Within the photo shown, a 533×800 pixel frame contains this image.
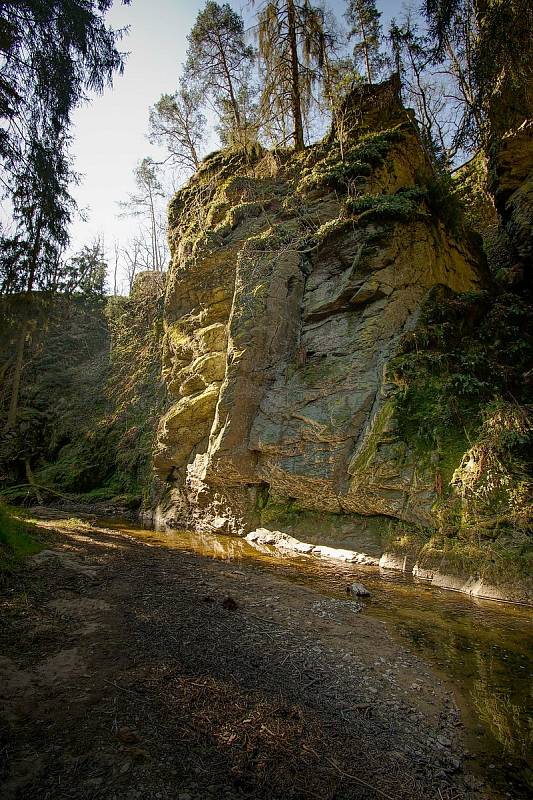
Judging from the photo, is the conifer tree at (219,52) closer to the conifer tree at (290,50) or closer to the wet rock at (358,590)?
the conifer tree at (290,50)

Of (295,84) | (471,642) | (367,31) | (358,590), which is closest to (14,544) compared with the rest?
(358,590)

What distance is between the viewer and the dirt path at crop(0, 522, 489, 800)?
8.54 ft

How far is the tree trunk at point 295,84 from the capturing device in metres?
15.0

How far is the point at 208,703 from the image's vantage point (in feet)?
11.1

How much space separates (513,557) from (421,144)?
14.8 m

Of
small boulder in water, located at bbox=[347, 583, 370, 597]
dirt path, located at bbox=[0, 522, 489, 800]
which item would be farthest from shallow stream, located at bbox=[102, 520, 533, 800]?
dirt path, located at bbox=[0, 522, 489, 800]

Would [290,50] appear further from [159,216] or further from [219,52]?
[159,216]

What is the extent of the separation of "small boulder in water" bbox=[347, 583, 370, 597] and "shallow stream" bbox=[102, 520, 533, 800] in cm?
12

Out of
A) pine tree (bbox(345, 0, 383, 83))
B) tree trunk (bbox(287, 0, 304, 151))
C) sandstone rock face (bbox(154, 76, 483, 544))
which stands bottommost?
sandstone rock face (bbox(154, 76, 483, 544))

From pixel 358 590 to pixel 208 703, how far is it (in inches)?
169

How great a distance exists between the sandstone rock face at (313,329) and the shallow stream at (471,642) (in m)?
2.06

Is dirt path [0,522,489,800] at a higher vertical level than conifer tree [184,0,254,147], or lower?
lower

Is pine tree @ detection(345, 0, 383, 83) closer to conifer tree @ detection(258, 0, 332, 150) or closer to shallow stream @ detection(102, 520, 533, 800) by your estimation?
conifer tree @ detection(258, 0, 332, 150)

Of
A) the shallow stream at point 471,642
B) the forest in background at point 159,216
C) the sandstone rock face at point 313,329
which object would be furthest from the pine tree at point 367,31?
the shallow stream at point 471,642
